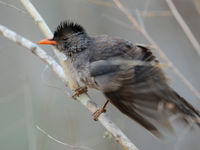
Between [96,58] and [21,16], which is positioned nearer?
[96,58]

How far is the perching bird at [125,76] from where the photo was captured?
355 cm

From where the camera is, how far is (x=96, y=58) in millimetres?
4406

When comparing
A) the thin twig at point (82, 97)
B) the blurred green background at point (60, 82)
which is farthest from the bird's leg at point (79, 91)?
the blurred green background at point (60, 82)

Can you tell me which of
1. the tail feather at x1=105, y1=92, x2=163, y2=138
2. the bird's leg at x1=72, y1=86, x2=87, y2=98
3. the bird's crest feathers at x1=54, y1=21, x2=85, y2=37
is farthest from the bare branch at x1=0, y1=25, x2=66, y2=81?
the tail feather at x1=105, y1=92, x2=163, y2=138

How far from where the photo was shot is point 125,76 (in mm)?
4070

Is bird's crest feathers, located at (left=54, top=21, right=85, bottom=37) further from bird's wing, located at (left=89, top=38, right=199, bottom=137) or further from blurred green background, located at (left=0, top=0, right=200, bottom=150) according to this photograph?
blurred green background, located at (left=0, top=0, right=200, bottom=150)

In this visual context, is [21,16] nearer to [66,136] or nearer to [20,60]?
[20,60]

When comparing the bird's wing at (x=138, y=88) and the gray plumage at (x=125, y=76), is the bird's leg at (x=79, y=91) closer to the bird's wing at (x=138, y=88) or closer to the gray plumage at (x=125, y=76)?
the gray plumage at (x=125, y=76)

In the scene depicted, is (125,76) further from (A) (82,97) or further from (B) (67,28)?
(B) (67,28)

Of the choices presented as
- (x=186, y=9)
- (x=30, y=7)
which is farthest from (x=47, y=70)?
(x=186, y=9)

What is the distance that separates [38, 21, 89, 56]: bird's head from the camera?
4.66m

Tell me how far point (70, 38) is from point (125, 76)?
1073 millimetres

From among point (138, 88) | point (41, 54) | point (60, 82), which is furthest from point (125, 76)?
point (60, 82)

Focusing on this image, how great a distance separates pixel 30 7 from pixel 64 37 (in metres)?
0.64
